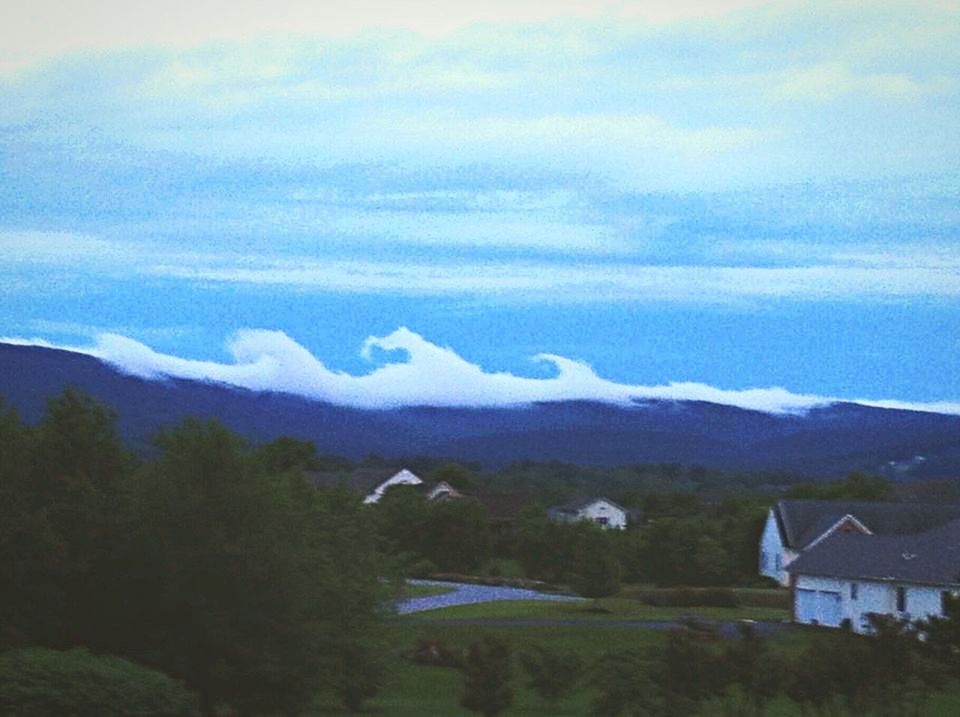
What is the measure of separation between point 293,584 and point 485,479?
421ft

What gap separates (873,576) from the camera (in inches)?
2133

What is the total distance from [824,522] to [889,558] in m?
20.1

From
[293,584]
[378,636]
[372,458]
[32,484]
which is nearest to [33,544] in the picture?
[32,484]

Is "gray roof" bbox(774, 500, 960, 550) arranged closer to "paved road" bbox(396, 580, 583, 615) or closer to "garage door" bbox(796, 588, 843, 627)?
"paved road" bbox(396, 580, 583, 615)

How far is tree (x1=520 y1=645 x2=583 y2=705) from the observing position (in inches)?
1335

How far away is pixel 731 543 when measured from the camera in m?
81.6

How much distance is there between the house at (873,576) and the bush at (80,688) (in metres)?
30.9

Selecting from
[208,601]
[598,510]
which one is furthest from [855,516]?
[208,601]

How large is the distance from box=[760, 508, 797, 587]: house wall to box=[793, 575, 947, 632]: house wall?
16.3m

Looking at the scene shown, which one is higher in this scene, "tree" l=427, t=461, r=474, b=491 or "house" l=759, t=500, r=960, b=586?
"tree" l=427, t=461, r=474, b=491

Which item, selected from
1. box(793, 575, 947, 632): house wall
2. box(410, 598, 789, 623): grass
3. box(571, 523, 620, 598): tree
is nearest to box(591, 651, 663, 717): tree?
box(793, 575, 947, 632): house wall

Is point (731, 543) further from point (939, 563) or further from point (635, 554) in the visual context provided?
point (939, 563)

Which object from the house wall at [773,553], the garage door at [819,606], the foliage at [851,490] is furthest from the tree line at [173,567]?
the foliage at [851,490]

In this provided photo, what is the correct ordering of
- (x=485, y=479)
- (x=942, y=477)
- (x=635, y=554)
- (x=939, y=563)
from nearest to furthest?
(x=939, y=563)
(x=635, y=554)
(x=942, y=477)
(x=485, y=479)
